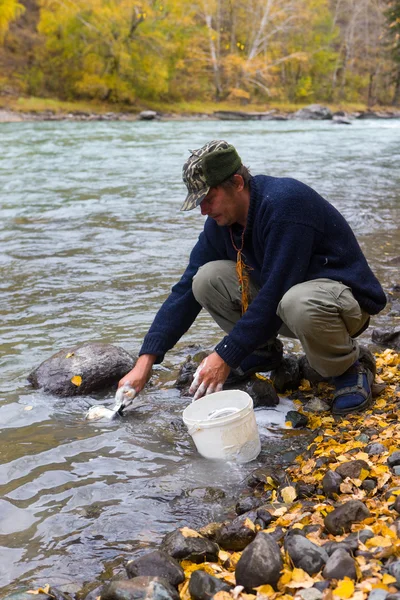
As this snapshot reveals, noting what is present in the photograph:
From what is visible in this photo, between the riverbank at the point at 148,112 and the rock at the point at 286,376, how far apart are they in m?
30.9

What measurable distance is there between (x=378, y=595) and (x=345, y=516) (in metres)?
0.47

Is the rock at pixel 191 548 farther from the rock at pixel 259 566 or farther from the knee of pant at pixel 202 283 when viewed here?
the knee of pant at pixel 202 283

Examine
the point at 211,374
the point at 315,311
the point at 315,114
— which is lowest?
the point at 211,374

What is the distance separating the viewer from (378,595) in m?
1.64

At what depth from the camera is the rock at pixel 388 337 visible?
4250mm

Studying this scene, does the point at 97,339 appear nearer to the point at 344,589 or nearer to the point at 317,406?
the point at 317,406

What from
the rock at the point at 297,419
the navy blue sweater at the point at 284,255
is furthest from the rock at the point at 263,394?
the navy blue sweater at the point at 284,255

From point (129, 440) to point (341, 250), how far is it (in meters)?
1.45

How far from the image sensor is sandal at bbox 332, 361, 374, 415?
3.22 metres

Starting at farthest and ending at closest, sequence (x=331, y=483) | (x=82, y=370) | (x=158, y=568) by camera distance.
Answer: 1. (x=82, y=370)
2. (x=331, y=483)
3. (x=158, y=568)

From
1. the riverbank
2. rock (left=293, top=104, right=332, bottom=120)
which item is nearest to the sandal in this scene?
the riverbank

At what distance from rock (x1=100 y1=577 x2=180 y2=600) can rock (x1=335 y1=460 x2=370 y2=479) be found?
0.87 meters

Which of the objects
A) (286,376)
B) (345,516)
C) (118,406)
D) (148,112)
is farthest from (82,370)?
(148,112)

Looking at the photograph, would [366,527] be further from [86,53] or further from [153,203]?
[86,53]
